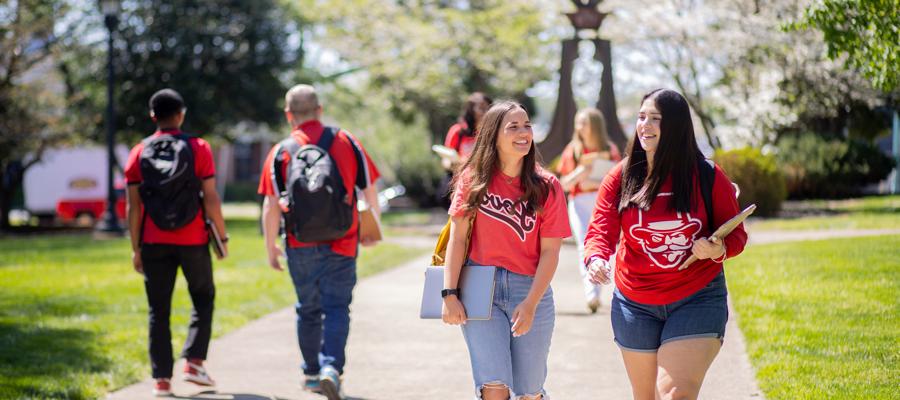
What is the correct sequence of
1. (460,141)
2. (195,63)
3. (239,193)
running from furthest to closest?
(239,193) → (195,63) → (460,141)

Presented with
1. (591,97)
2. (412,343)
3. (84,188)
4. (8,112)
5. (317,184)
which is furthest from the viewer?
(591,97)

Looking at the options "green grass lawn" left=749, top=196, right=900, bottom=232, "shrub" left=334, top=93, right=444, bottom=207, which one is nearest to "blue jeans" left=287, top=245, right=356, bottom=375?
"green grass lawn" left=749, top=196, right=900, bottom=232

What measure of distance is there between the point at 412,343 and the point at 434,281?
3758mm

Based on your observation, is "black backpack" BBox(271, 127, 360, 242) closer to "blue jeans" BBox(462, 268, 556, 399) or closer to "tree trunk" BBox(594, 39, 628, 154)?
"blue jeans" BBox(462, 268, 556, 399)

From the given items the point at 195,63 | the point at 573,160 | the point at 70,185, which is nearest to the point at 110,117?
the point at 195,63

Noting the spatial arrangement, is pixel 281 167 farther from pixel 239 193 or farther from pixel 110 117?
pixel 239 193

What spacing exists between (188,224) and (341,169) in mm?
1042

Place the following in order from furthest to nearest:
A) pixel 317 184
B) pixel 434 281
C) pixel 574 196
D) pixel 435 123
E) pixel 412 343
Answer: pixel 435 123
pixel 574 196
pixel 412 343
pixel 317 184
pixel 434 281

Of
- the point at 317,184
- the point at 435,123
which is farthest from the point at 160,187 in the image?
the point at 435,123

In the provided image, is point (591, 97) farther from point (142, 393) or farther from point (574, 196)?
point (142, 393)

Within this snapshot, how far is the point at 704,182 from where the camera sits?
13.8 feet

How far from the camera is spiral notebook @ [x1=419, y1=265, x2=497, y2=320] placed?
4.34 meters

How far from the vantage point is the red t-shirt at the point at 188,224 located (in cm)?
652

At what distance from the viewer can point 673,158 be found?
4230mm
